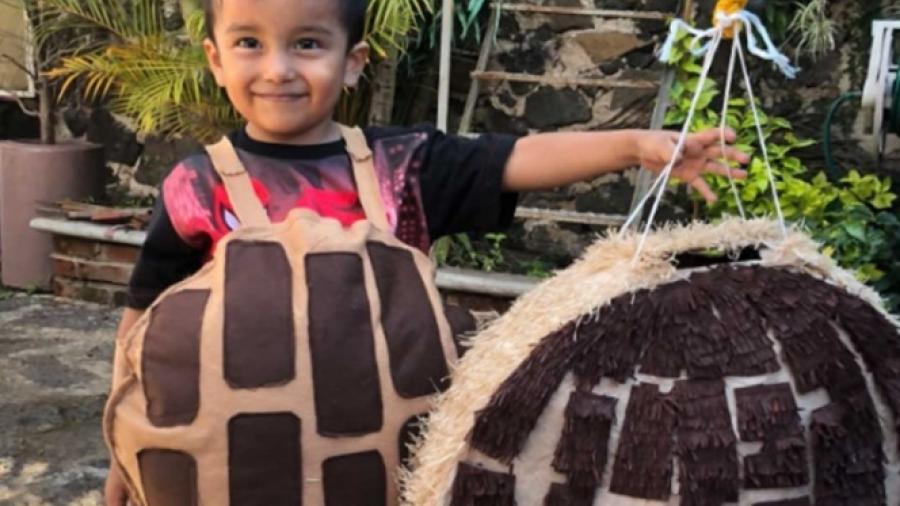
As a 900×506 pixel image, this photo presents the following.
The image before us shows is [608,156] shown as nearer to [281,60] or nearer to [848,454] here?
[281,60]

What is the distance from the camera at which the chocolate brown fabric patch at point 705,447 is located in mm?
834

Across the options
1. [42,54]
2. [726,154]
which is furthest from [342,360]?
[42,54]

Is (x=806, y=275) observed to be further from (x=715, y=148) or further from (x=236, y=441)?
(x=236, y=441)

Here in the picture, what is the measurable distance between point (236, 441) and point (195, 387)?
0.21 ft

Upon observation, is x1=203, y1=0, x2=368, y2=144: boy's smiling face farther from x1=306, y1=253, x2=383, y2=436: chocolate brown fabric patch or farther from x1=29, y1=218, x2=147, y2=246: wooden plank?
x1=29, y1=218, x2=147, y2=246: wooden plank

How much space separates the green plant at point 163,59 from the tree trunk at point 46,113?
0.79ft

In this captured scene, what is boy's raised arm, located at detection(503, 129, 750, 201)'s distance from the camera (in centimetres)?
118

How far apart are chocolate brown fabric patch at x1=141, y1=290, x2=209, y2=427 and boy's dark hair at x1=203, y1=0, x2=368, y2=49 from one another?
0.40m

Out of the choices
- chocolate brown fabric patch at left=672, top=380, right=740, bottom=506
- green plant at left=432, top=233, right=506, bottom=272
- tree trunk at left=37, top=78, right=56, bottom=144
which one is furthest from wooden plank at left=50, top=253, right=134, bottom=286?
chocolate brown fabric patch at left=672, top=380, right=740, bottom=506

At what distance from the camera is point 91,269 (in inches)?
172

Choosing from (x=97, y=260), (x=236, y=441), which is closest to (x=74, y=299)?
(x=97, y=260)

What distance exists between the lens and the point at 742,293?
894mm

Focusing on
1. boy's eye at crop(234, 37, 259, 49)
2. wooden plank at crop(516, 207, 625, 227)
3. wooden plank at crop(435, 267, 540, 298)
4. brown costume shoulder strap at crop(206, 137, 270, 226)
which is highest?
boy's eye at crop(234, 37, 259, 49)

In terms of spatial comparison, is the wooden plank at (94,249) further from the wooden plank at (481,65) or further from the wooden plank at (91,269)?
the wooden plank at (481,65)
